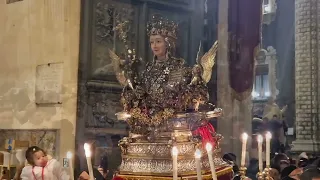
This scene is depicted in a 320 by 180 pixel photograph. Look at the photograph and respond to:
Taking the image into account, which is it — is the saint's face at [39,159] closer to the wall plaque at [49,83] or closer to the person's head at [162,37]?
the wall plaque at [49,83]

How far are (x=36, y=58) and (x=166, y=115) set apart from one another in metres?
2.53

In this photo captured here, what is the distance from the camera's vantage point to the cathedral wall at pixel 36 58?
17.1 ft

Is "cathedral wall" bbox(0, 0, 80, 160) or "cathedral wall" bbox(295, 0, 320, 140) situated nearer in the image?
"cathedral wall" bbox(0, 0, 80, 160)

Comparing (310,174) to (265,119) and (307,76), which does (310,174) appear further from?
(307,76)

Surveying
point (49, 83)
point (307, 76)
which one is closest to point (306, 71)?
point (307, 76)

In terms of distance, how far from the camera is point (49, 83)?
17.6 feet

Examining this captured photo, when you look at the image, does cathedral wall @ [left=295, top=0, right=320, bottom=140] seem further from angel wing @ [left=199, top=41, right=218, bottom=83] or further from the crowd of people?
angel wing @ [left=199, top=41, right=218, bottom=83]

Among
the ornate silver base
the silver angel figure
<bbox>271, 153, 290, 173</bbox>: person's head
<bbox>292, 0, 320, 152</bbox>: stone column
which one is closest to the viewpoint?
the ornate silver base

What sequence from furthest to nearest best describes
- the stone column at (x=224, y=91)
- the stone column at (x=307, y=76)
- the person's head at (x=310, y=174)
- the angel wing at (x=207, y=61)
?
the stone column at (x=307, y=76), the stone column at (x=224, y=91), the angel wing at (x=207, y=61), the person's head at (x=310, y=174)

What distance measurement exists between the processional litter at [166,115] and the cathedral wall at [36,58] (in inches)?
67.2

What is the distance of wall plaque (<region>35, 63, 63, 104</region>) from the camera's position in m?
→ 5.28

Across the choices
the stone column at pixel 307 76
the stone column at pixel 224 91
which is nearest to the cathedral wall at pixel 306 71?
the stone column at pixel 307 76

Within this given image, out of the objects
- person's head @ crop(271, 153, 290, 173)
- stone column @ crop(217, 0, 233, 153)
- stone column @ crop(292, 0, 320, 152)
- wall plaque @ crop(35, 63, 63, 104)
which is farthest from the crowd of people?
stone column @ crop(292, 0, 320, 152)

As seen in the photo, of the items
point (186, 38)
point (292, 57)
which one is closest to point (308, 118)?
point (292, 57)
